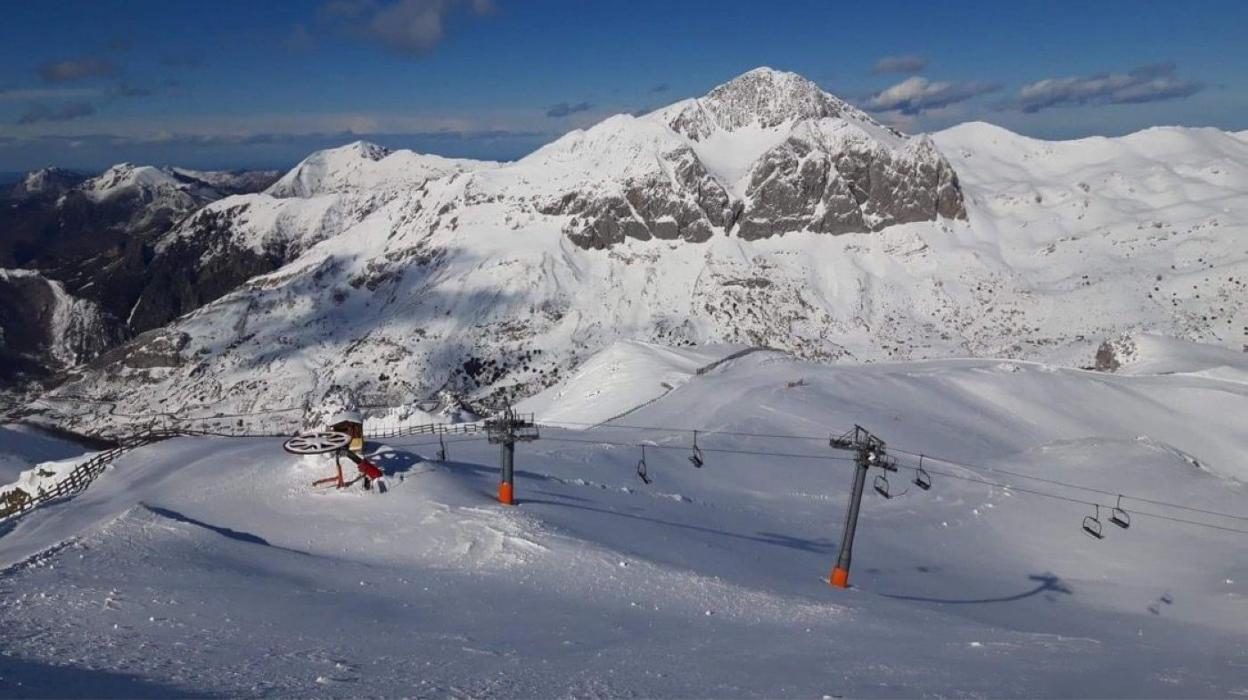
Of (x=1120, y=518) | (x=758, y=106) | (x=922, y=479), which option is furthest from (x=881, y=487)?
(x=758, y=106)

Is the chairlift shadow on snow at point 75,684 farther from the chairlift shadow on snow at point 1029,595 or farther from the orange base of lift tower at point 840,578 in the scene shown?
the chairlift shadow on snow at point 1029,595

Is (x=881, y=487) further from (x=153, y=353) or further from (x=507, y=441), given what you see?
(x=153, y=353)

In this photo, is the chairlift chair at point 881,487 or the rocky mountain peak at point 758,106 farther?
the rocky mountain peak at point 758,106

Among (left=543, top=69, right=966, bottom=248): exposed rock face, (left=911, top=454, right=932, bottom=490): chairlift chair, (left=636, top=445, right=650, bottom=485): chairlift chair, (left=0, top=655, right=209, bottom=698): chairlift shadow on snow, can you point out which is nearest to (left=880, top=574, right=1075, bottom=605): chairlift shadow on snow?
(left=911, top=454, right=932, bottom=490): chairlift chair

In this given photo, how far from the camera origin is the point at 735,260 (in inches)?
6048

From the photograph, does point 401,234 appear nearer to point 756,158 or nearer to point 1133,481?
point 756,158

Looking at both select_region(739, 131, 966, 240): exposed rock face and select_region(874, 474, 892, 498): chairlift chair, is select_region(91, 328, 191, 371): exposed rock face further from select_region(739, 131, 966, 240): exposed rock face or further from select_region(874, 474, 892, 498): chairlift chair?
select_region(874, 474, 892, 498): chairlift chair

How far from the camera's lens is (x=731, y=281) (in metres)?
149

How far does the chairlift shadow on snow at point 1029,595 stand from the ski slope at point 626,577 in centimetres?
20

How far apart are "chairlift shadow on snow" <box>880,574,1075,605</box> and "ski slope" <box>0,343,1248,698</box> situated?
0.20m

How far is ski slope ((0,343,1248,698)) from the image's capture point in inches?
610

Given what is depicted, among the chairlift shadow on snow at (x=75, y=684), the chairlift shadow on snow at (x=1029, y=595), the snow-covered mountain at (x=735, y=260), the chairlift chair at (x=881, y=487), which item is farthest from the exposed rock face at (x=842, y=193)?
the chairlift shadow on snow at (x=75, y=684)

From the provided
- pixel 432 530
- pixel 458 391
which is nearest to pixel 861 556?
pixel 432 530

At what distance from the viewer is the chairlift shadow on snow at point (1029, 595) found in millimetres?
27281
